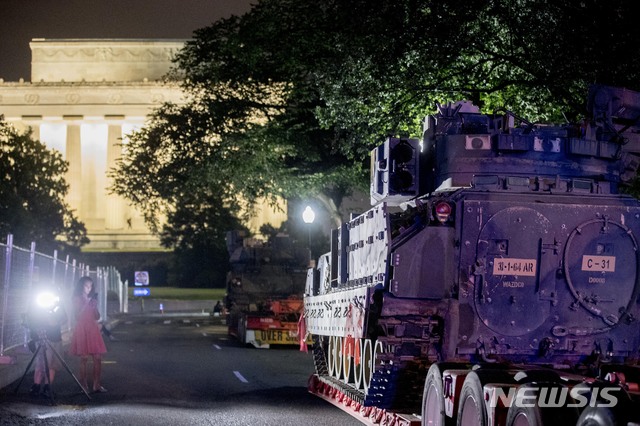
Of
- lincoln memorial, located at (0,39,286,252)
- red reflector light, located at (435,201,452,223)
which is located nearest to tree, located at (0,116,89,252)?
lincoln memorial, located at (0,39,286,252)

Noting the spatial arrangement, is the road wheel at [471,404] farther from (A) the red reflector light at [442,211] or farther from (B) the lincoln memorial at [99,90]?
(B) the lincoln memorial at [99,90]

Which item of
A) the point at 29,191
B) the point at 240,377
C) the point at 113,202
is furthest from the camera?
the point at 113,202

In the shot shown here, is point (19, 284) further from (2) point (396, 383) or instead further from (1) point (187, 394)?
(2) point (396, 383)

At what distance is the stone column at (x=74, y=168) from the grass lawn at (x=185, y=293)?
106ft

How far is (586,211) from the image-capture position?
11109mm

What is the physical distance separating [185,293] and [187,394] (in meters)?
59.9

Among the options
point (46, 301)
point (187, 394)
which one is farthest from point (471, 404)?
point (46, 301)

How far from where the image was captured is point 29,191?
70.2 m

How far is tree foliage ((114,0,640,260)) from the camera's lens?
20.3m

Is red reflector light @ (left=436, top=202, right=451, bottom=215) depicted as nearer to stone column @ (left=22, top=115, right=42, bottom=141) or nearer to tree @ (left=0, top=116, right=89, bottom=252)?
Answer: tree @ (left=0, top=116, right=89, bottom=252)

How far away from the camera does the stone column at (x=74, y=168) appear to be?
113 metres

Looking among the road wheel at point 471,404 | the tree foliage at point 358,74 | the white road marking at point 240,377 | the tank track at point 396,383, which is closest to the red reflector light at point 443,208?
the tank track at point 396,383

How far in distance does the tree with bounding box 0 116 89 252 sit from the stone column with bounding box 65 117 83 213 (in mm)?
39437

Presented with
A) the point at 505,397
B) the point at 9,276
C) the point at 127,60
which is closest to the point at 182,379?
the point at 9,276
